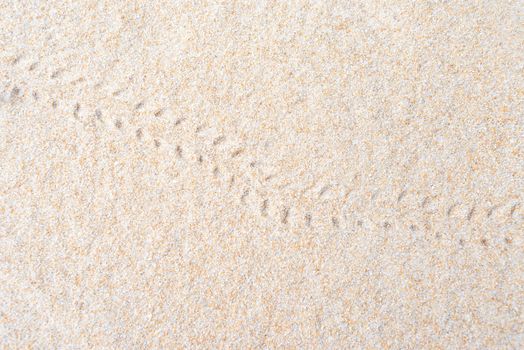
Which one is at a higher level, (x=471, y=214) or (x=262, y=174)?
(x=262, y=174)

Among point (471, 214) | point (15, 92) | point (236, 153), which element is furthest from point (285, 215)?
point (15, 92)

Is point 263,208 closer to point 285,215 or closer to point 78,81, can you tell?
point 285,215

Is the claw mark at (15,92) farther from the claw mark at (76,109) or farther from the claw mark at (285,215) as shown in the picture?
the claw mark at (285,215)

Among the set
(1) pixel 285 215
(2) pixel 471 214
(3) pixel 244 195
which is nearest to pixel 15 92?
(3) pixel 244 195

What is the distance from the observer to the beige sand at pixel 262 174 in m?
1.68

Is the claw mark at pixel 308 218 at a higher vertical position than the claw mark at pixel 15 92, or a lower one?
lower

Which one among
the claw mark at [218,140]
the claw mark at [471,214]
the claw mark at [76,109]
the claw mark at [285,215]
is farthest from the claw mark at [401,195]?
the claw mark at [76,109]

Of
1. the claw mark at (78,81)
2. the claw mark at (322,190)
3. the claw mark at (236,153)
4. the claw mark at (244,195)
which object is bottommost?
the claw mark at (322,190)

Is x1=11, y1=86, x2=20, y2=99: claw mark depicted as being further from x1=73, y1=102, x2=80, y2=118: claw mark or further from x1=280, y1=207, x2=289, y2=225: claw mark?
x1=280, y1=207, x2=289, y2=225: claw mark

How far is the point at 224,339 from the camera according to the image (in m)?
1.67

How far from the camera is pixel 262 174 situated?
69.2 inches

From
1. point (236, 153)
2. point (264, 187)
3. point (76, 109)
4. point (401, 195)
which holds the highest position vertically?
point (76, 109)

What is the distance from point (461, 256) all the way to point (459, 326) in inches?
8.1

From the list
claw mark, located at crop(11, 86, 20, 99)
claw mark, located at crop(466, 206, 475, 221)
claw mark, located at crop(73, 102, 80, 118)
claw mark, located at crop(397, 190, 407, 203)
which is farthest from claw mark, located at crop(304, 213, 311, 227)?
claw mark, located at crop(11, 86, 20, 99)
